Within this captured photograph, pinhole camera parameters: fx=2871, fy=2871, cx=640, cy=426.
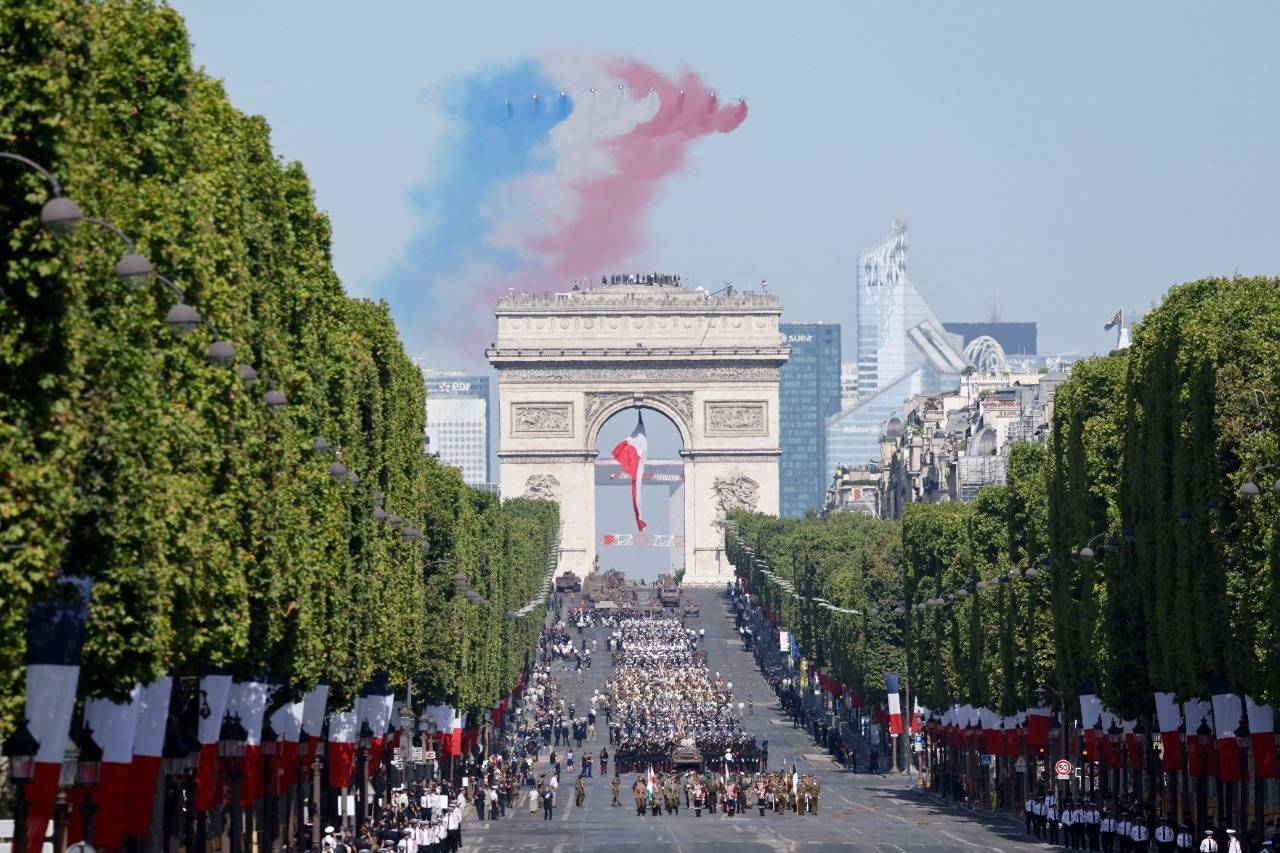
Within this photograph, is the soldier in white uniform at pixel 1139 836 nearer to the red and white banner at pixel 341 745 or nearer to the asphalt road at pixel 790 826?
the asphalt road at pixel 790 826

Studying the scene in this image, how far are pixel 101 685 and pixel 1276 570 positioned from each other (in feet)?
81.5

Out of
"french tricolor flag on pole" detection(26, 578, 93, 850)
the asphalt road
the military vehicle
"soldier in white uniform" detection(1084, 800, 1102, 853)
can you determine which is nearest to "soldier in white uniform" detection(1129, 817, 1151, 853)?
the asphalt road

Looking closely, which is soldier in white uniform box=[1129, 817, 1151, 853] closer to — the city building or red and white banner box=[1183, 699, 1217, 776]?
red and white banner box=[1183, 699, 1217, 776]

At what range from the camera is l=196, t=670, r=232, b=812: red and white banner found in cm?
4034

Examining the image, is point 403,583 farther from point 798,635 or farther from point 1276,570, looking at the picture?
point 798,635

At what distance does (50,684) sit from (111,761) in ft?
18.9

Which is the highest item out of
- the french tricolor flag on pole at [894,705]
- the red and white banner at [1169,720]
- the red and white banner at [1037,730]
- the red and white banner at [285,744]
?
the french tricolor flag on pole at [894,705]

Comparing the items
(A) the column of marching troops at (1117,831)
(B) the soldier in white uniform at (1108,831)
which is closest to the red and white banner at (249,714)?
(A) the column of marching troops at (1117,831)

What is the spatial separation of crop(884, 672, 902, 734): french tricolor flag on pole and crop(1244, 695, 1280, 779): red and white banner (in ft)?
A: 171

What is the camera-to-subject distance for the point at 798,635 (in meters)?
144

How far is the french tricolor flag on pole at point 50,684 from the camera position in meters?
26.7

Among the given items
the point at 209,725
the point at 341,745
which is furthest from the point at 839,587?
the point at 209,725

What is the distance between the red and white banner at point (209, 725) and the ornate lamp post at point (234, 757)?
1789 millimetres

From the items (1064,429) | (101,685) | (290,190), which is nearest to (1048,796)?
(1064,429)
